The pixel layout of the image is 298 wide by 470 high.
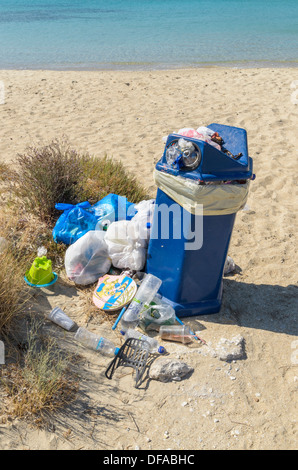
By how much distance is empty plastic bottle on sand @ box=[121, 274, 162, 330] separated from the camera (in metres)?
3.26

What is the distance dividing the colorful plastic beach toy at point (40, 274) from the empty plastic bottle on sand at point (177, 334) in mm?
1033

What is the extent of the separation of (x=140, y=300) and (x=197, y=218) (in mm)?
802

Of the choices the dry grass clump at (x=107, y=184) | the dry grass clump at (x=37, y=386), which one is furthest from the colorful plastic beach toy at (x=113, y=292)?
the dry grass clump at (x=107, y=184)

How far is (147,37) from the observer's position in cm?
1962

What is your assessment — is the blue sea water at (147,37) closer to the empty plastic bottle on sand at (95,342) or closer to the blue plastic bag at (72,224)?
the blue plastic bag at (72,224)

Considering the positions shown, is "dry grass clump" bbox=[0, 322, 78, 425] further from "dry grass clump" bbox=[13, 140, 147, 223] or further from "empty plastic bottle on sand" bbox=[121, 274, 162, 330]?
"dry grass clump" bbox=[13, 140, 147, 223]

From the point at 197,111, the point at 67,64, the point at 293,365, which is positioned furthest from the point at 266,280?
the point at 67,64

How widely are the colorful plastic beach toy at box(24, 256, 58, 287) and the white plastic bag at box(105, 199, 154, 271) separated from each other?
0.56m

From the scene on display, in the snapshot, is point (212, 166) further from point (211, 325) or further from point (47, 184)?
point (47, 184)

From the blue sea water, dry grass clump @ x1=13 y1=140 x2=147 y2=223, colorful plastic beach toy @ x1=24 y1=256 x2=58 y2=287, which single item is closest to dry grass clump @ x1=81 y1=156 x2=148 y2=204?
dry grass clump @ x1=13 y1=140 x2=147 y2=223

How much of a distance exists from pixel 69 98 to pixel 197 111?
9.01 feet

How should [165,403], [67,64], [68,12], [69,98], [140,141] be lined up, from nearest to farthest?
[165,403], [140,141], [69,98], [67,64], [68,12]

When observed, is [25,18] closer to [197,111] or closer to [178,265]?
[197,111]

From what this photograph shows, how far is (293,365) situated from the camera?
305cm
